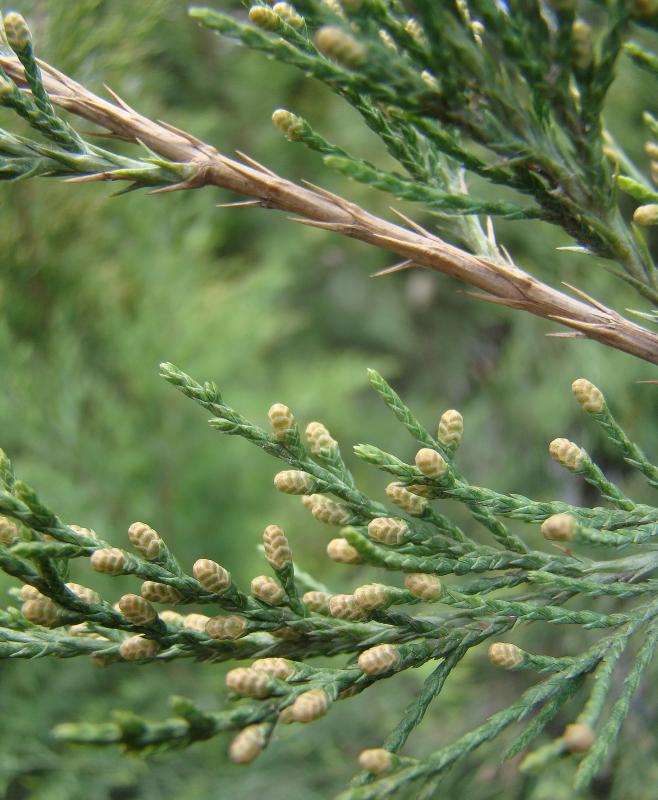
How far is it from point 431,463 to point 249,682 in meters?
0.36

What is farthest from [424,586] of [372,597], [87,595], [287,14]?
[287,14]

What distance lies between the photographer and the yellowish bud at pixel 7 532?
2.97 feet

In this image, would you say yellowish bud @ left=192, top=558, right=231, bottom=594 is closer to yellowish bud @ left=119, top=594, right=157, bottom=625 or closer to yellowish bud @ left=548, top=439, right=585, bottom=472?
yellowish bud @ left=119, top=594, right=157, bottom=625

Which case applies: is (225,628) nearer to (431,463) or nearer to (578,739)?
(431,463)

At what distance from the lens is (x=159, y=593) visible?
957 millimetres

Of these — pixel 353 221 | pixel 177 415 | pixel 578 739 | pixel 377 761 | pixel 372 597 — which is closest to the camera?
pixel 578 739

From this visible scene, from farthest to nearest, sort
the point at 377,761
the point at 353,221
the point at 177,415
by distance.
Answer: the point at 177,415
the point at 353,221
the point at 377,761

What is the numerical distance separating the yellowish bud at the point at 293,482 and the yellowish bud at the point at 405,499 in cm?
11

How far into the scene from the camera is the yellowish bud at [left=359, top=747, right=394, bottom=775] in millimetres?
793

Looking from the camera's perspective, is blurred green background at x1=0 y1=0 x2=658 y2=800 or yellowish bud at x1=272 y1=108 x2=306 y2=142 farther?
blurred green background at x1=0 y1=0 x2=658 y2=800

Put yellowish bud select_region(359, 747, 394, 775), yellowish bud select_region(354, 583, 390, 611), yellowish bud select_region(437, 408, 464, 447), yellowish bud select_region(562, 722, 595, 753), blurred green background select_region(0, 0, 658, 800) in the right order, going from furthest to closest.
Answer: blurred green background select_region(0, 0, 658, 800) → yellowish bud select_region(437, 408, 464, 447) → yellowish bud select_region(354, 583, 390, 611) → yellowish bud select_region(359, 747, 394, 775) → yellowish bud select_region(562, 722, 595, 753)

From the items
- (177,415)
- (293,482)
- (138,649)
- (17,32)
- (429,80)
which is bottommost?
(177,415)

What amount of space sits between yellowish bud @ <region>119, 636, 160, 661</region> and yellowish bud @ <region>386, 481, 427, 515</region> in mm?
380

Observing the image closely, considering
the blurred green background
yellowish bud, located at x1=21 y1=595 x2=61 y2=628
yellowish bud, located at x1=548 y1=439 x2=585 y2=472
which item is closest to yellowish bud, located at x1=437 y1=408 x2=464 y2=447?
yellowish bud, located at x1=548 y1=439 x2=585 y2=472
